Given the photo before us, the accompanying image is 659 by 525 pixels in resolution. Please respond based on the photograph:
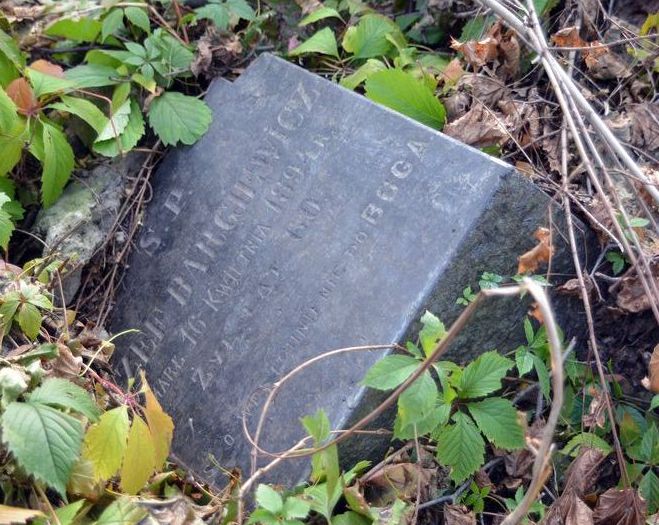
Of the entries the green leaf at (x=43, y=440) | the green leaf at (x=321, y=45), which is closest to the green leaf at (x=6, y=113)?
the green leaf at (x=321, y=45)

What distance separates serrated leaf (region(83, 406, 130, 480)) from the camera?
5.94 ft

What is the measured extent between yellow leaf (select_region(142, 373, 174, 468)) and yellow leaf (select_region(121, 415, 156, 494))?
38 mm

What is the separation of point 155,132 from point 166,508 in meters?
1.30

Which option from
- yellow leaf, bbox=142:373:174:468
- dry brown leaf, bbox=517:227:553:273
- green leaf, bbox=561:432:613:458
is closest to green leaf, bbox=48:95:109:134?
yellow leaf, bbox=142:373:174:468

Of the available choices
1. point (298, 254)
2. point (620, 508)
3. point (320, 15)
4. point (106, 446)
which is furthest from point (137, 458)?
point (320, 15)

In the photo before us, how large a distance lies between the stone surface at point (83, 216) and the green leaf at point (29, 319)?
0.42 m

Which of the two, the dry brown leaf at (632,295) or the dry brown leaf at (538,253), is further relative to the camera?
the dry brown leaf at (632,295)

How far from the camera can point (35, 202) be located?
2.70m

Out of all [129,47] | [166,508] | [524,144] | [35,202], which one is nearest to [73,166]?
[35,202]

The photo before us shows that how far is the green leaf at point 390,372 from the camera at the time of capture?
5.85 feet

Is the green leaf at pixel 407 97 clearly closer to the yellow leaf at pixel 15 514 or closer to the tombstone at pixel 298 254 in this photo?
the tombstone at pixel 298 254

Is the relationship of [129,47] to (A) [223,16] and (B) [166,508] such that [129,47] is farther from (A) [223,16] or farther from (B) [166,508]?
(B) [166,508]

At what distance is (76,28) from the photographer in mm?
2816

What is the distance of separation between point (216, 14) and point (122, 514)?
1.74 metres
